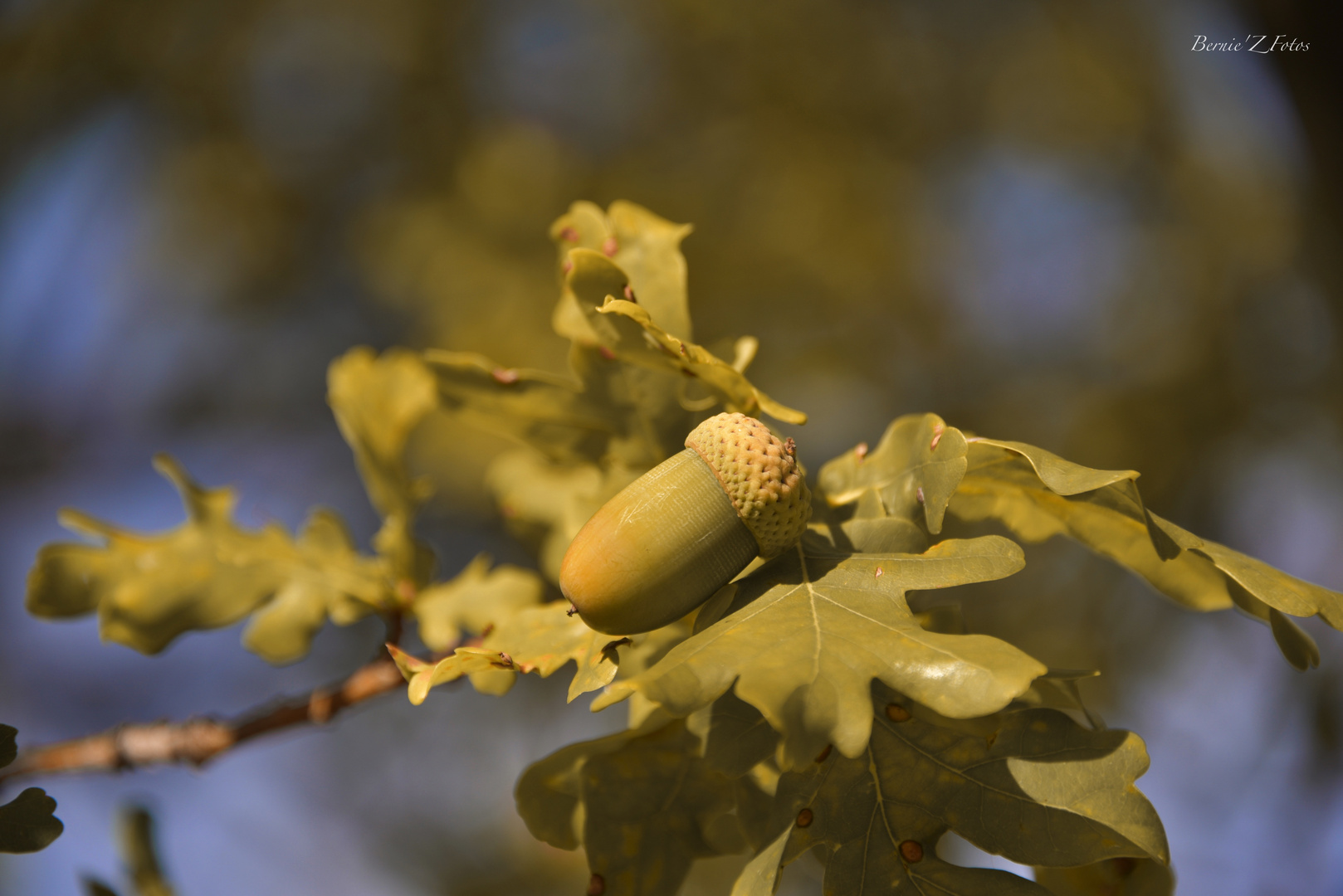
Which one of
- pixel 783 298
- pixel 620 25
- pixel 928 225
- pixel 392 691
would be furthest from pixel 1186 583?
pixel 620 25

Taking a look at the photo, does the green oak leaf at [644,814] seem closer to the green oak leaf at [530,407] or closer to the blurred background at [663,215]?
the green oak leaf at [530,407]

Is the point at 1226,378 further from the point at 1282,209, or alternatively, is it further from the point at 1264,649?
the point at 1264,649

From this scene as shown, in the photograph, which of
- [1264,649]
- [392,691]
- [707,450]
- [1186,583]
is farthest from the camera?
[1264,649]

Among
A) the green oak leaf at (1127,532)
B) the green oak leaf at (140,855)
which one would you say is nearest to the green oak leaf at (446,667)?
the green oak leaf at (1127,532)

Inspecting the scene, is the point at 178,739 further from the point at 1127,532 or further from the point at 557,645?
the point at 1127,532

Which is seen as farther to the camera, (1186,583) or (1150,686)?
(1150,686)
